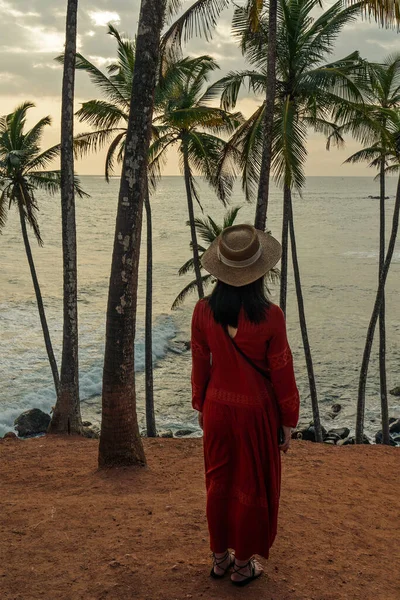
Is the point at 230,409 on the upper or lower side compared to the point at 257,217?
lower

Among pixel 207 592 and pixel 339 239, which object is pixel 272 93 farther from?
pixel 339 239

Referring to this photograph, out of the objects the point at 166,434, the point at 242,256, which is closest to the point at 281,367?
the point at 242,256

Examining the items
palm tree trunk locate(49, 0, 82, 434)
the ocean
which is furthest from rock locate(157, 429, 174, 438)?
palm tree trunk locate(49, 0, 82, 434)

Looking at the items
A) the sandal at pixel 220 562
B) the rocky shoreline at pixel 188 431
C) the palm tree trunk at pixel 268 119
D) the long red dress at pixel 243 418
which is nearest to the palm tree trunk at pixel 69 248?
the palm tree trunk at pixel 268 119

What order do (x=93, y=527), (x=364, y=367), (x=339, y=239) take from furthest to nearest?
(x=339, y=239) → (x=364, y=367) → (x=93, y=527)

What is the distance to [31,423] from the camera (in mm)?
16844

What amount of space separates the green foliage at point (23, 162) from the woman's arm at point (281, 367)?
12609mm

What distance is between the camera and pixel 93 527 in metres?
5.42

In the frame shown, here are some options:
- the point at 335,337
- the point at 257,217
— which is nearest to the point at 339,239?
the point at 335,337

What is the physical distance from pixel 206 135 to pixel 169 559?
12.4m

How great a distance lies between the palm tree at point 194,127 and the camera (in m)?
14.5

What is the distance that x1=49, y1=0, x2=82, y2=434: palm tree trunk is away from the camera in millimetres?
10359

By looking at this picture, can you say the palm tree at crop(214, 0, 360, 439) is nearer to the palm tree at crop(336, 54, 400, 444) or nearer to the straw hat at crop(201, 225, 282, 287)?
the palm tree at crop(336, 54, 400, 444)

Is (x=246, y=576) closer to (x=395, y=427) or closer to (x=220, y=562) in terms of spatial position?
(x=220, y=562)
